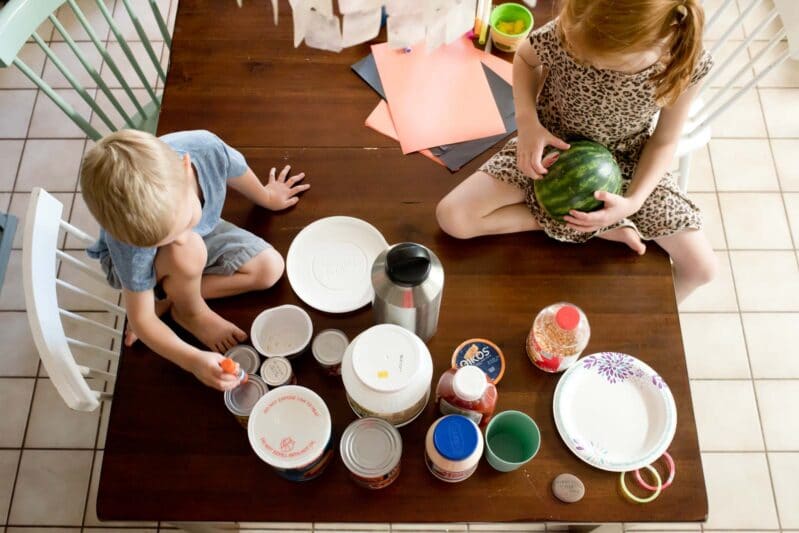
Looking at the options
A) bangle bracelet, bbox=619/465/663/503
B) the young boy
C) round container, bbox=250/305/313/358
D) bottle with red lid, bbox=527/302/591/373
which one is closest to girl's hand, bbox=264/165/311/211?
the young boy

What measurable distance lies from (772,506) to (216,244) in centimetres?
168

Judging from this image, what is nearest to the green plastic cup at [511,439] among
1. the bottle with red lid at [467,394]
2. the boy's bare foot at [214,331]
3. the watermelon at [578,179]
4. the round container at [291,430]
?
the bottle with red lid at [467,394]

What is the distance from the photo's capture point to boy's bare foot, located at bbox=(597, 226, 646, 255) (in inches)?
48.7

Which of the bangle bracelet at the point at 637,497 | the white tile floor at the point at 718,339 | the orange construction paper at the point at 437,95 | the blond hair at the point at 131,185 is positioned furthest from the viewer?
the white tile floor at the point at 718,339

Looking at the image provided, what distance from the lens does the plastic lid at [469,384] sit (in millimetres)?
930

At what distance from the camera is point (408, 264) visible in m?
0.93

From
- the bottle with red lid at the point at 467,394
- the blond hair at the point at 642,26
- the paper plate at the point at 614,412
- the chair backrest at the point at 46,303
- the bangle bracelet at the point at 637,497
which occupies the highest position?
the blond hair at the point at 642,26

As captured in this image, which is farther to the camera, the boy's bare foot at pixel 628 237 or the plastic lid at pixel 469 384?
the boy's bare foot at pixel 628 237

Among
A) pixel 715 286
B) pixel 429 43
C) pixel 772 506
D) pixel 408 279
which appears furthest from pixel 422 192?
pixel 772 506

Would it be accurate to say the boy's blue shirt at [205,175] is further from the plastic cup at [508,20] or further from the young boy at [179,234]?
the plastic cup at [508,20]

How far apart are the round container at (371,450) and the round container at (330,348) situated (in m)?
0.14

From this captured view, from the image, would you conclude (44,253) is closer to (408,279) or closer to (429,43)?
(408,279)

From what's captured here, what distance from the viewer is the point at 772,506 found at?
179 centimetres

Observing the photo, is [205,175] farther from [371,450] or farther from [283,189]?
[371,450]
